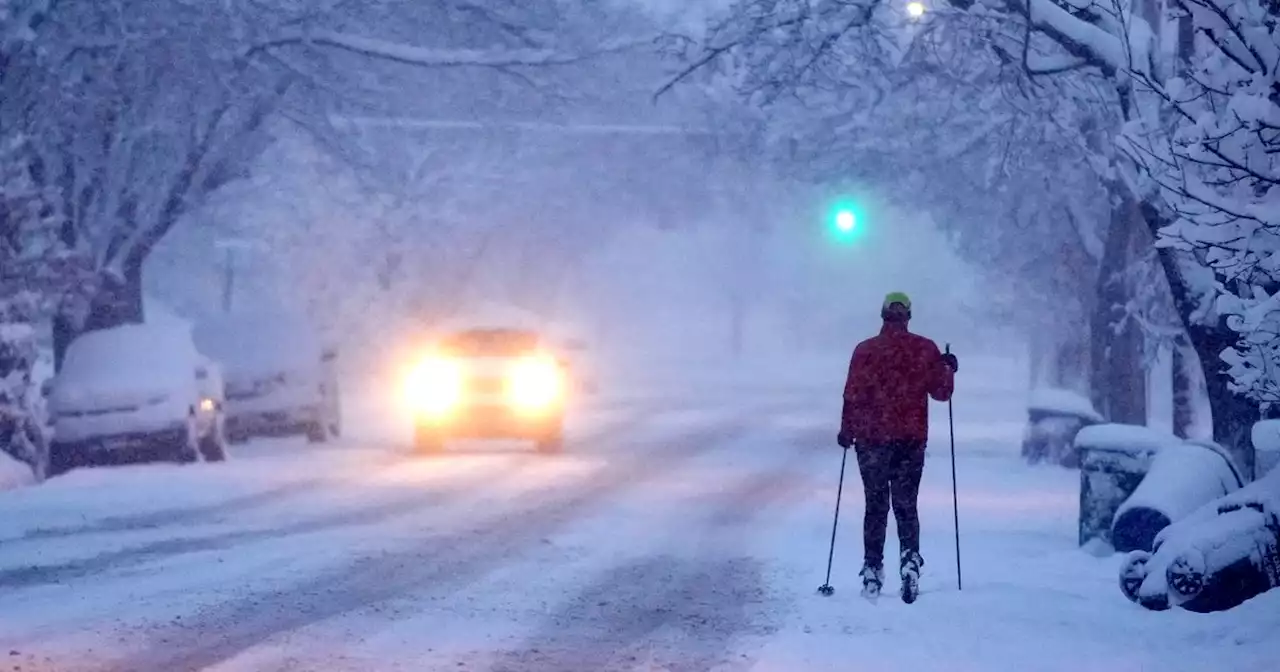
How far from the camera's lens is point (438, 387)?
24.1m

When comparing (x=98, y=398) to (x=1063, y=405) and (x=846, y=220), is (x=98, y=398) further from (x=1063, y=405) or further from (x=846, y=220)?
(x=1063, y=405)

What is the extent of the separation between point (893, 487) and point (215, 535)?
6.46 metres

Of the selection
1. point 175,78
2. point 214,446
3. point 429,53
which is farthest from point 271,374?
point 429,53

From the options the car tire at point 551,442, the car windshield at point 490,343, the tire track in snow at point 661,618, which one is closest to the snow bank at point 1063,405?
the car tire at point 551,442

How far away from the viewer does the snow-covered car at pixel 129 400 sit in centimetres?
2134

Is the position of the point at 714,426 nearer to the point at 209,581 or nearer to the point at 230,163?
the point at 230,163

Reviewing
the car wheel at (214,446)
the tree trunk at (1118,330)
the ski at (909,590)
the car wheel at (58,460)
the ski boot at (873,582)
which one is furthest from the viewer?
the tree trunk at (1118,330)

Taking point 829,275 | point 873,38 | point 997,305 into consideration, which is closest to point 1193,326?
point 873,38

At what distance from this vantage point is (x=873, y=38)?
17.9 metres

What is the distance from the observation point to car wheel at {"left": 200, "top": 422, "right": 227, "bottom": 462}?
2323 cm

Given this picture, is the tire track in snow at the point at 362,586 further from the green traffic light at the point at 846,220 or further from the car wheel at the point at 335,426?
the car wheel at the point at 335,426

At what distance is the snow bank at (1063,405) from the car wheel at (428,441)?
8.53 meters

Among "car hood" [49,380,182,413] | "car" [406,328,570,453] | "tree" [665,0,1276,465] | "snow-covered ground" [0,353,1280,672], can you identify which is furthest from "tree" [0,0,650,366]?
"tree" [665,0,1276,465]

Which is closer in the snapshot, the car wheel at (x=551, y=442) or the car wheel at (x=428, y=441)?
the car wheel at (x=428, y=441)
